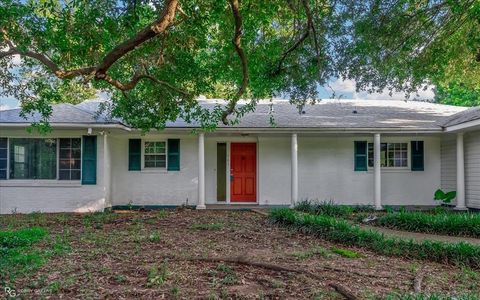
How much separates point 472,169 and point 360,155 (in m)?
3.59

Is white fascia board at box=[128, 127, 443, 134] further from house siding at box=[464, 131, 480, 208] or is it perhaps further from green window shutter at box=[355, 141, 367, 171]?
green window shutter at box=[355, 141, 367, 171]

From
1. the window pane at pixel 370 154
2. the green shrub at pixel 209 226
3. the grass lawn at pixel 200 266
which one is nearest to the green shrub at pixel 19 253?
the grass lawn at pixel 200 266

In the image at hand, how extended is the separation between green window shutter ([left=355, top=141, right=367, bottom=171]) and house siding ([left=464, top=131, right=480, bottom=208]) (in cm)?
330

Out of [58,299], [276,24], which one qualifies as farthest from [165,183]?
[58,299]

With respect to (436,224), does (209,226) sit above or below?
below

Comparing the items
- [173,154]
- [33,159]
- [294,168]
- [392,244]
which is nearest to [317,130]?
[294,168]

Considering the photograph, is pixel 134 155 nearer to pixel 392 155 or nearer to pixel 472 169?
pixel 392 155

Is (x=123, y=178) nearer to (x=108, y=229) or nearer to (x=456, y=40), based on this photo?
(x=108, y=229)

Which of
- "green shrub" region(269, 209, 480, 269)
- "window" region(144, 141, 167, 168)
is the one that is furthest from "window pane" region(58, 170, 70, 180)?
"green shrub" region(269, 209, 480, 269)

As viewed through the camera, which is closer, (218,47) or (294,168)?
(218,47)

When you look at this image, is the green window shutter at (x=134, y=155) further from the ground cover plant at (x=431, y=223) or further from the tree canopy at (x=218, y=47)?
the ground cover plant at (x=431, y=223)

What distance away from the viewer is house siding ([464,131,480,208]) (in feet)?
43.4

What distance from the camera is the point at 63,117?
1273 centimetres

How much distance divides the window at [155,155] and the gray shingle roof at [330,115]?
4.36ft
